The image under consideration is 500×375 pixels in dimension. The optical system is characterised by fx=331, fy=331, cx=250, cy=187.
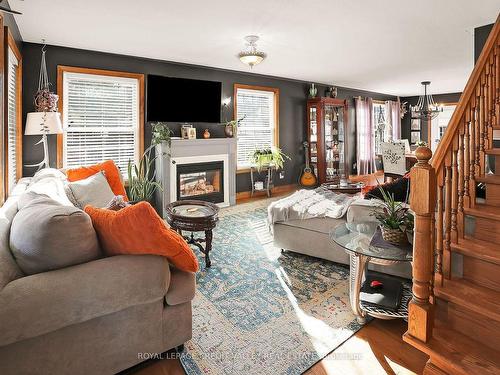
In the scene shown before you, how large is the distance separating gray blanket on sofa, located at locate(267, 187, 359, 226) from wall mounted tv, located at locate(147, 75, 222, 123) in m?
2.70

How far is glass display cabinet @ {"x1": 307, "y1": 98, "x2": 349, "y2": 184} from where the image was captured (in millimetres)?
7582

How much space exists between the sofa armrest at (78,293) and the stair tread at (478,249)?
1.65 m

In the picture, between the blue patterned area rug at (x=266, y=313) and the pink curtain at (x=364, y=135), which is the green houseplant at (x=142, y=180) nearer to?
the blue patterned area rug at (x=266, y=313)

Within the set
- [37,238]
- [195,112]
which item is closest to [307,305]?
[37,238]

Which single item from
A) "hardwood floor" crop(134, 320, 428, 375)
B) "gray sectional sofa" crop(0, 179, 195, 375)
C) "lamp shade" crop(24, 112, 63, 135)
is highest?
"lamp shade" crop(24, 112, 63, 135)

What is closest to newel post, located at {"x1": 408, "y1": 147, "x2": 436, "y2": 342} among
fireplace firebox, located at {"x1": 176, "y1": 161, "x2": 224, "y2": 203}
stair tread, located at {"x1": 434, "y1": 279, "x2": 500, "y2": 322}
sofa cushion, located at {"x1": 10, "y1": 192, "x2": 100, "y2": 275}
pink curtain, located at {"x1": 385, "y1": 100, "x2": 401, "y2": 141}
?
stair tread, located at {"x1": 434, "y1": 279, "x2": 500, "y2": 322}

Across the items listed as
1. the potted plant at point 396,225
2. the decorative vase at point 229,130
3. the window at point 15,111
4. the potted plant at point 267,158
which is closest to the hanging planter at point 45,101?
the window at point 15,111

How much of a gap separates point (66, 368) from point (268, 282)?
1.67 metres

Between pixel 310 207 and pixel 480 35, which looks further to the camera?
pixel 480 35

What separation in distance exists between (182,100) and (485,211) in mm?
4556

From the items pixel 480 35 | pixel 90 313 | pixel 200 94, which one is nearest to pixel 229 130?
pixel 200 94

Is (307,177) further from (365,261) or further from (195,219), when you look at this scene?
(365,261)

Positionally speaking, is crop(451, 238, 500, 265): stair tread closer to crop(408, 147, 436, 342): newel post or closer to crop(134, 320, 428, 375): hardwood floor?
crop(408, 147, 436, 342): newel post

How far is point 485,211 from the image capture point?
201 centimetres
